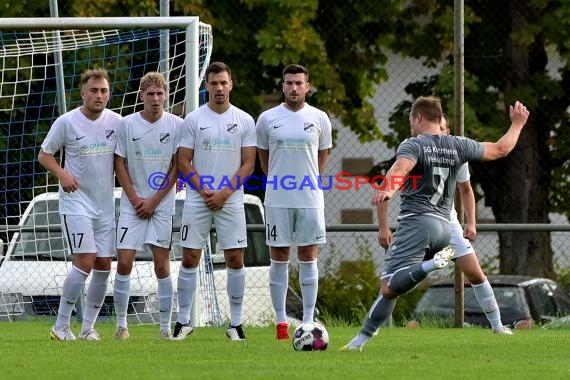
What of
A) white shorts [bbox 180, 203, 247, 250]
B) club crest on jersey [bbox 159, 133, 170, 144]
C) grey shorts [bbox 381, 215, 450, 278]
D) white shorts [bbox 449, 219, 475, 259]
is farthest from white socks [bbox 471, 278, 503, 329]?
club crest on jersey [bbox 159, 133, 170, 144]

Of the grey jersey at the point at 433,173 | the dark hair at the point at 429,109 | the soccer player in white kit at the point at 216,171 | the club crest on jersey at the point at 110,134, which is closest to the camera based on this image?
the grey jersey at the point at 433,173

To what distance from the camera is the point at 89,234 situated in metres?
10.9

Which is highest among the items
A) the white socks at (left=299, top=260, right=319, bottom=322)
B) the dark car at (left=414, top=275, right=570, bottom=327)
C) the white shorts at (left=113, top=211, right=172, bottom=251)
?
the white shorts at (left=113, top=211, right=172, bottom=251)

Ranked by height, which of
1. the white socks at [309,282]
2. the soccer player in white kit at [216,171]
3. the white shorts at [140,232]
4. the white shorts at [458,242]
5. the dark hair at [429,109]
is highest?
the dark hair at [429,109]

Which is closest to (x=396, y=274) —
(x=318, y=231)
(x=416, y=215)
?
(x=416, y=215)

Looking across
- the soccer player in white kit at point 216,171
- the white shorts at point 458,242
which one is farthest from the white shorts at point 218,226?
the white shorts at point 458,242

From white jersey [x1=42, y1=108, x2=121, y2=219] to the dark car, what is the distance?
16.9 feet

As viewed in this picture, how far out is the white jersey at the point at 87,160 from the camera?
11008 millimetres

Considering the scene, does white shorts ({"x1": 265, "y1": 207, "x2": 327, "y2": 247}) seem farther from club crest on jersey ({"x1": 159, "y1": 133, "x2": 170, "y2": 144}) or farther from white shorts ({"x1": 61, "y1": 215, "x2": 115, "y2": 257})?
white shorts ({"x1": 61, "y1": 215, "x2": 115, "y2": 257})

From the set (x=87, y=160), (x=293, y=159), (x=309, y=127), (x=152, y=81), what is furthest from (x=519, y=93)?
(x=87, y=160)

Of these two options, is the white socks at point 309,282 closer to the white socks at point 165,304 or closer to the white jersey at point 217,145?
the white jersey at point 217,145

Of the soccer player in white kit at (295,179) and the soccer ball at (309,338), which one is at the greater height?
the soccer player in white kit at (295,179)

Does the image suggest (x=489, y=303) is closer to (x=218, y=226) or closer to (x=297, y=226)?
(x=297, y=226)

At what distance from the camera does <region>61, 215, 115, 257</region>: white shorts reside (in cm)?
1091
